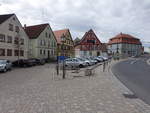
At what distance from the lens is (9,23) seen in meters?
27.4

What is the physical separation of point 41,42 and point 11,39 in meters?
10.1

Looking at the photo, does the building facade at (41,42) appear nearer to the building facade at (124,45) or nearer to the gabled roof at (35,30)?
the gabled roof at (35,30)

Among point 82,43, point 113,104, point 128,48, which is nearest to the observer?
point 113,104

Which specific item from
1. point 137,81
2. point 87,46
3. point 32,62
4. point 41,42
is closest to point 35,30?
point 41,42

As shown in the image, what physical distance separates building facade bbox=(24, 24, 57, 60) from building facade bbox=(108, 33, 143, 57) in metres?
43.7

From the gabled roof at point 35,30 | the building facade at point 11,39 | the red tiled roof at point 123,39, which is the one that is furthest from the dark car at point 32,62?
the red tiled roof at point 123,39

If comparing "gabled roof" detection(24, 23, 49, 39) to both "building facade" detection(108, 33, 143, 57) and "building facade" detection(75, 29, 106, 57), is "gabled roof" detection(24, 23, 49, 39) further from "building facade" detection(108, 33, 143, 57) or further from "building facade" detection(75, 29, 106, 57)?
"building facade" detection(108, 33, 143, 57)

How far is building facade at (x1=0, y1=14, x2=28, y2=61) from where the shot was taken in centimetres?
2610

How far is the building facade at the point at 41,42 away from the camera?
35312mm

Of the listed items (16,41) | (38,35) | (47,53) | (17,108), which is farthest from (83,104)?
(47,53)

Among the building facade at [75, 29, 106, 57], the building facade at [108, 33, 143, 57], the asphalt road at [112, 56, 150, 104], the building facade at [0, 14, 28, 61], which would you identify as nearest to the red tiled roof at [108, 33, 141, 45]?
the building facade at [108, 33, 143, 57]

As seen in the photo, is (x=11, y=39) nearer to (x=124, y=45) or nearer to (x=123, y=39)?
(x=123, y=39)

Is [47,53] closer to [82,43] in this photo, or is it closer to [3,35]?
[3,35]

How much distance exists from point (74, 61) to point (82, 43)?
3249 cm
